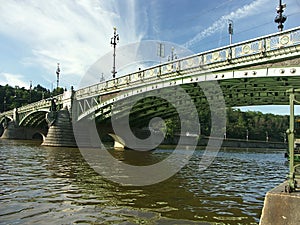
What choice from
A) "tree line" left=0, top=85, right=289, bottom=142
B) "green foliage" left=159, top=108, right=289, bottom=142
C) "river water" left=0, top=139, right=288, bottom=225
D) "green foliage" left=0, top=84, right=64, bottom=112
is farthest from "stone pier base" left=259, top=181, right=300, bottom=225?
"green foliage" left=0, top=84, right=64, bottom=112

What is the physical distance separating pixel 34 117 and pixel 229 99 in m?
49.5

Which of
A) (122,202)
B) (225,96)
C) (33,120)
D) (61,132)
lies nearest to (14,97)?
(33,120)

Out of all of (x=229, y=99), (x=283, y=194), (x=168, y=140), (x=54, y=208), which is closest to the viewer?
(x=283, y=194)

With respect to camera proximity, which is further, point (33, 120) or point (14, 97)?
point (14, 97)

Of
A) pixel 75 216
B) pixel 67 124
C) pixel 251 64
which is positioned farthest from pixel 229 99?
pixel 75 216

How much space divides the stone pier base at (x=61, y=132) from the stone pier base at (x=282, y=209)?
40010mm

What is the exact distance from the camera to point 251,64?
794 inches

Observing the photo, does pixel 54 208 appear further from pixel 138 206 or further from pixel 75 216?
pixel 138 206

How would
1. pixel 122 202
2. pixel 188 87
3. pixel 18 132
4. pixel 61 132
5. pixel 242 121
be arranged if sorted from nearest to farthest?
pixel 122 202 < pixel 188 87 < pixel 61 132 < pixel 18 132 < pixel 242 121

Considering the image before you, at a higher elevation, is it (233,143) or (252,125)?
(252,125)

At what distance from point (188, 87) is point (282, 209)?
2312 cm

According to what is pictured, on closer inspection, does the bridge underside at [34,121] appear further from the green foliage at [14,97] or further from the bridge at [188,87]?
the green foliage at [14,97]

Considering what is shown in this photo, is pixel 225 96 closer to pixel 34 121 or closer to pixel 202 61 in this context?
pixel 202 61

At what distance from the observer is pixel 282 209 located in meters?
4.46
